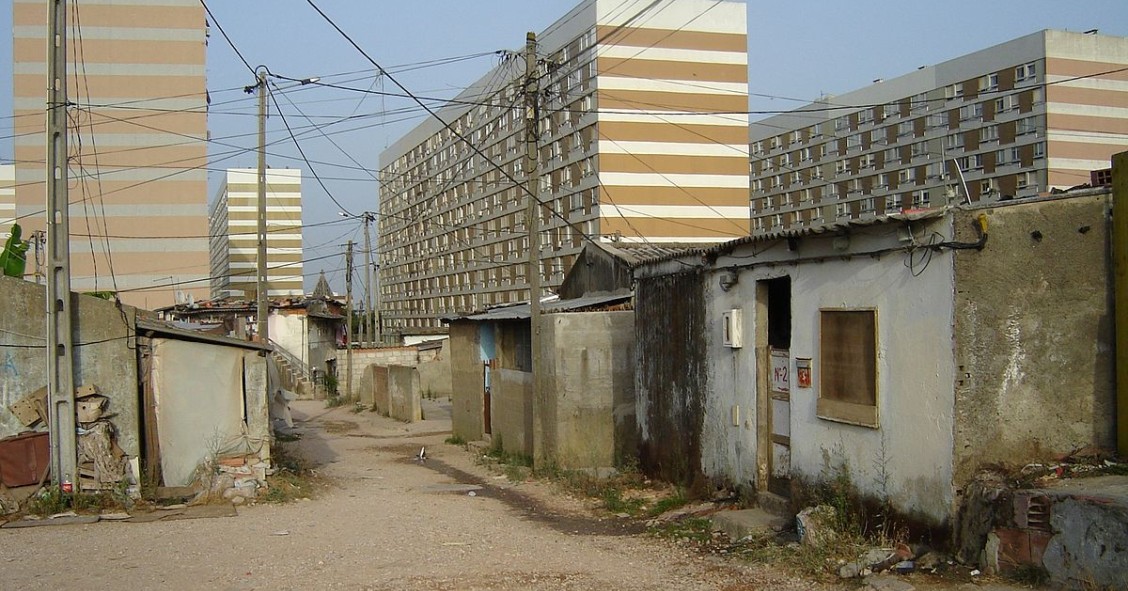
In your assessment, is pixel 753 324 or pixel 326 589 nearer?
pixel 326 589

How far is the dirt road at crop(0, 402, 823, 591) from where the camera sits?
27.0 feet

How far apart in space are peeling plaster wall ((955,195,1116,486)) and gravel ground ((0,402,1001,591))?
2.15 meters

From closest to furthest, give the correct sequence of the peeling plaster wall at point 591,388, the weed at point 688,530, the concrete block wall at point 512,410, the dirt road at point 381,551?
the dirt road at point 381,551, the weed at point 688,530, the peeling plaster wall at point 591,388, the concrete block wall at point 512,410

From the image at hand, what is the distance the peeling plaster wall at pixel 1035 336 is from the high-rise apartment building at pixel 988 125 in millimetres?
27005

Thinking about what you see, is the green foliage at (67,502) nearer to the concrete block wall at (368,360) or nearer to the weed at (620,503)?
the weed at (620,503)

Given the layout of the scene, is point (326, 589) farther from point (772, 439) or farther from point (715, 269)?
point (715, 269)

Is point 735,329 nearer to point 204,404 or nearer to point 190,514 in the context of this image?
point 190,514

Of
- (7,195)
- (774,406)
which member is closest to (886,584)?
(774,406)

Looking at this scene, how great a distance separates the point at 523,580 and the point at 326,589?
5.88 ft

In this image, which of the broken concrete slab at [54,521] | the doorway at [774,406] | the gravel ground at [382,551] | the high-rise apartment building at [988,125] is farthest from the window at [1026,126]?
the broken concrete slab at [54,521]

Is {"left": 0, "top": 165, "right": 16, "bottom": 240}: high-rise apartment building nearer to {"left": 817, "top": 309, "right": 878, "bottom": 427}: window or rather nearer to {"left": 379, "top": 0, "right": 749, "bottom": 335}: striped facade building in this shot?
{"left": 379, "top": 0, "right": 749, "bottom": 335}: striped facade building

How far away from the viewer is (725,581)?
26.9 ft

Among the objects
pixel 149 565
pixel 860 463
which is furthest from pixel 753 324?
pixel 149 565

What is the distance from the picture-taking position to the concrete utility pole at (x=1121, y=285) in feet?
25.8
